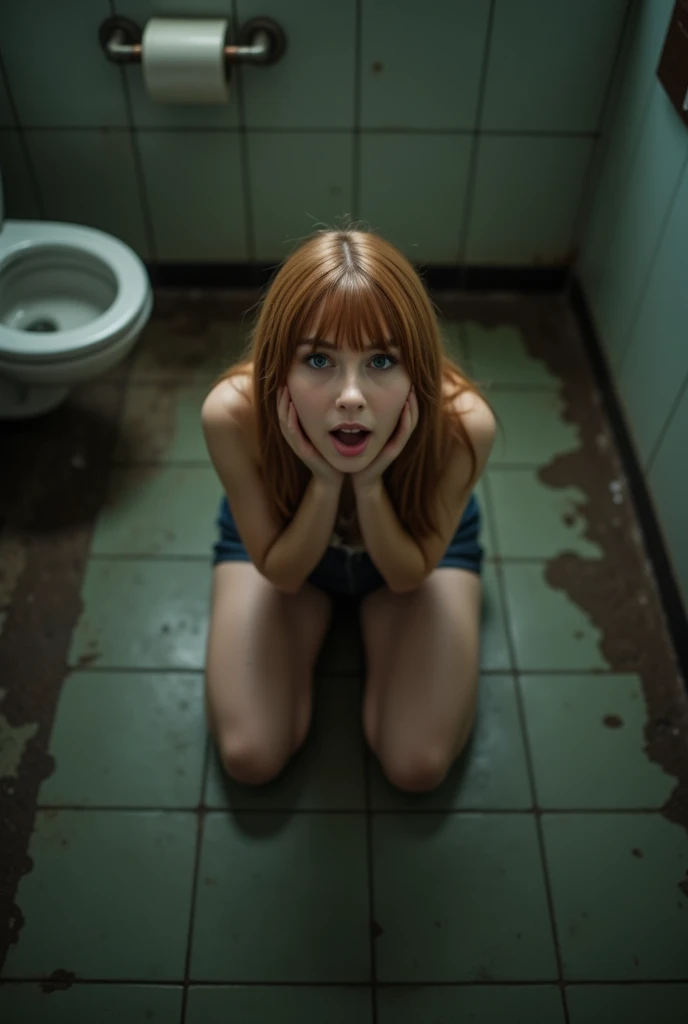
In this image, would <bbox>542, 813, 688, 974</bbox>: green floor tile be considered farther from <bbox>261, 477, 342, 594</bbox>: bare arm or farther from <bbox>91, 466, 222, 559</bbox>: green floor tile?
<bbox>91, 466, 222, 559</bbox>: green floor tile

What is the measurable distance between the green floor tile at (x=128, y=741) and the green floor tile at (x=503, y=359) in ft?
3.38

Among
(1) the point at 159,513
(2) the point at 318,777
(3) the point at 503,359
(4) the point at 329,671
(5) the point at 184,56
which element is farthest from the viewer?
(3) the point at 503,359

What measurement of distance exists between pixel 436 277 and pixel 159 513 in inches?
38.6

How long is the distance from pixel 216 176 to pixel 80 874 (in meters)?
1.49

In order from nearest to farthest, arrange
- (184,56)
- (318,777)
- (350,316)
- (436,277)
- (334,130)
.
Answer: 1. (350,316)
2. (318,777)
3. (184,56)
4. (334,130)
5. (436,277)

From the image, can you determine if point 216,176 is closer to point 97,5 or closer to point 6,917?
point 97,5

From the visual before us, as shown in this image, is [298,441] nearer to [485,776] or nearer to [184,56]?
[485,776]

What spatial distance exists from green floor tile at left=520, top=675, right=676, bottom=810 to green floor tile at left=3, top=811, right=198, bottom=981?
602 mm

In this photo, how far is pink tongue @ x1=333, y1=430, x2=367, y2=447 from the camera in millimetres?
974

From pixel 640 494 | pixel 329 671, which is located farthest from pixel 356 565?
pixel 640 494

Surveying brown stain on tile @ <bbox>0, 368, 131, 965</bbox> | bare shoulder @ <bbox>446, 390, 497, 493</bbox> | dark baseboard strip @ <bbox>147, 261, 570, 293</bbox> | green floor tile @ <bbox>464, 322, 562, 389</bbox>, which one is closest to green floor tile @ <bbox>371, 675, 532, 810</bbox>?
bare shoulder @ <bbox>446, 390, 497, 493</bbox>

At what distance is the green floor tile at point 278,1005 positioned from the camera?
1.13 metres

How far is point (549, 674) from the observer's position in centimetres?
147

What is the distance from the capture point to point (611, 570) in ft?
5.26
